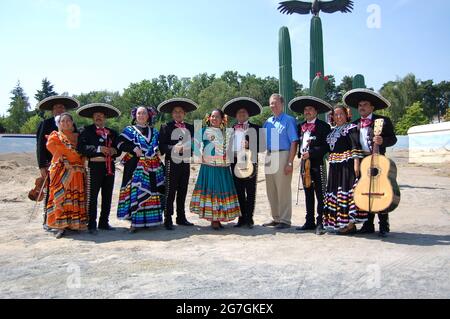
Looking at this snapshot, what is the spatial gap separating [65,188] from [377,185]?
4.27 metres

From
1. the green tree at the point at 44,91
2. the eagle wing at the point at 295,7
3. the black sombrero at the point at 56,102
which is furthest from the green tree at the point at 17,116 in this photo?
the black sombrero at the point at 56,102

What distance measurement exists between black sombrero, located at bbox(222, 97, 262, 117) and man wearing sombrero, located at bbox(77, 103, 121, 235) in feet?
5.98

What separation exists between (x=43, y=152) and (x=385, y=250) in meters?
4.98

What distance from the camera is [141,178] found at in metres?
6.22

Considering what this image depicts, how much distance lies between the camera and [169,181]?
21.1 ft

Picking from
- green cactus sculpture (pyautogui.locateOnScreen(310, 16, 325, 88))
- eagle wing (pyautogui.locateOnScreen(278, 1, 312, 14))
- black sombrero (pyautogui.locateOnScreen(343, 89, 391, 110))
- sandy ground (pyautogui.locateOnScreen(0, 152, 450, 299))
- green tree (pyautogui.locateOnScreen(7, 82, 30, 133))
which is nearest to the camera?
sandy ground (pyautogui.locateOnScreen(0, 152, 450, 299))

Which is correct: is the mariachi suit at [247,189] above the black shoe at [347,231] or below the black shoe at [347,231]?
above

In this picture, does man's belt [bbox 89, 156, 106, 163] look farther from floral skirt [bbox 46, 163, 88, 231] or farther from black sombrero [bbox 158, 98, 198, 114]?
black sombrero [bbox 158, 98, 198, 114]

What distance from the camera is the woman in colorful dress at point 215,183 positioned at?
6332 mm

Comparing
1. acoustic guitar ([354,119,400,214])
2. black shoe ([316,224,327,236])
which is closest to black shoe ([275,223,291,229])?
black shoe ([316,224,327,236])

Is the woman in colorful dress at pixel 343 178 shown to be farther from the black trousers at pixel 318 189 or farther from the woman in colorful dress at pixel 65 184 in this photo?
the woman in colorful dress at pixel 65 184

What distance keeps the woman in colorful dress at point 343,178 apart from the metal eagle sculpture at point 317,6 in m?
10.6

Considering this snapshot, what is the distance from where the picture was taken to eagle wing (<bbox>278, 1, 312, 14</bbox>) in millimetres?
15523
